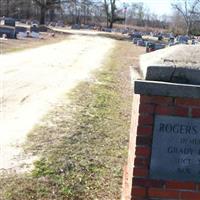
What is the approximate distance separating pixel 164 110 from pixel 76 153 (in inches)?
146

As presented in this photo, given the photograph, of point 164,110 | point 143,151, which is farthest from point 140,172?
point 164,110

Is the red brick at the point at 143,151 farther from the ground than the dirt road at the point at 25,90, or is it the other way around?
the red brick at the point at 143,151

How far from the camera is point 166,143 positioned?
5.05 metres

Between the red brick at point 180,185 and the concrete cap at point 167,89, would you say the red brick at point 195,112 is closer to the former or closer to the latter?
the concrete cap at point 167,89

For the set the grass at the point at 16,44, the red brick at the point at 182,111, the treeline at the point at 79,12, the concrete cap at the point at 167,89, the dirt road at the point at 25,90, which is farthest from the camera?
the treeline at the point at 79,12

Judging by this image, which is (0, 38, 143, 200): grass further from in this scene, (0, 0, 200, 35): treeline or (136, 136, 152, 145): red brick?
(0, 0, 200, 35): treeline

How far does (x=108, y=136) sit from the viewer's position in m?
10.1

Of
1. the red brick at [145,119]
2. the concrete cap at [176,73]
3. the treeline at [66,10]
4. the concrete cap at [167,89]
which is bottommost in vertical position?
the treeline at [66,10]

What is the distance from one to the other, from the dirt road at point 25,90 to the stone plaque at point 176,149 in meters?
3.10

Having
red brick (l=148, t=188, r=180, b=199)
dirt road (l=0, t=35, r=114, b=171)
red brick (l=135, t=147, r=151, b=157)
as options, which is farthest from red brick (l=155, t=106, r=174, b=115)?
dirt road (l=0, t=35, r=114, b=171)

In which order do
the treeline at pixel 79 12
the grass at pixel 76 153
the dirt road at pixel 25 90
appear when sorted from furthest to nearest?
the treeline at pixel 79 12
the dirt road at pixel 25 90
the grass at pixel 76 153

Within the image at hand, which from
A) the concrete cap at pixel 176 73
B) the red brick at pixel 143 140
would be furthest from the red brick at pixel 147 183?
the concrete cap at pixel 176 73

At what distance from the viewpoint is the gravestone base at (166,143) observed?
4965mm

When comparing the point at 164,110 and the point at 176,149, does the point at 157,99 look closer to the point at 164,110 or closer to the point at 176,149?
the point at 164,110
